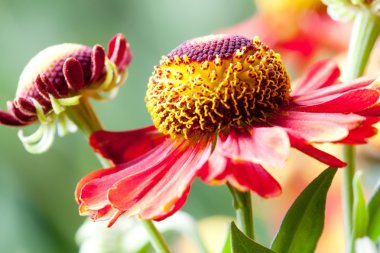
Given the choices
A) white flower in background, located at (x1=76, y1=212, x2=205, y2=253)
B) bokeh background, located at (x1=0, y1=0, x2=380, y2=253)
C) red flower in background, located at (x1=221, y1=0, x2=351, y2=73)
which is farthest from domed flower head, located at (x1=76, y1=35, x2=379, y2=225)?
bokeh background, located at (x1=0, y1=0, x2=380, y2=253)

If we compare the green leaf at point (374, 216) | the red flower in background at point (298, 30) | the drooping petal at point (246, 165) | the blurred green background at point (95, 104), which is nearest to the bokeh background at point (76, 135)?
the blurred green background at point (95, 104)

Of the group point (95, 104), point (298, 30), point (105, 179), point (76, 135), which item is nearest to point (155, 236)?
point (105, 179)

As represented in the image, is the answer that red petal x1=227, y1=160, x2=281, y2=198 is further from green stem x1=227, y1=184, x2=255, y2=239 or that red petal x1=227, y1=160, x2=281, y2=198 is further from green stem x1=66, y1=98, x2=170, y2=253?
green stem x1=66, y1=98, x2=170, y2=253

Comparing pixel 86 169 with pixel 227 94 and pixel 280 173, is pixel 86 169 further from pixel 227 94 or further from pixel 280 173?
pixel 227 94

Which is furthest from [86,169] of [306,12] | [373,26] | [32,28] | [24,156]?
[373,26]

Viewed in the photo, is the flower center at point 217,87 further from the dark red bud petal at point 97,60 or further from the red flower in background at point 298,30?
the red flower in background at point 298,30

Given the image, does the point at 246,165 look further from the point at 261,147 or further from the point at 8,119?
the point at 8,119

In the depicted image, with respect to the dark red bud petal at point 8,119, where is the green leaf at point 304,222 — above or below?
below
